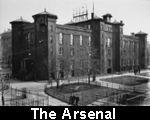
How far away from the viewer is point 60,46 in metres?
43.2

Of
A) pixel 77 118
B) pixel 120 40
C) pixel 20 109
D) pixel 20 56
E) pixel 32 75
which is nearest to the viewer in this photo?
pixel 77 118

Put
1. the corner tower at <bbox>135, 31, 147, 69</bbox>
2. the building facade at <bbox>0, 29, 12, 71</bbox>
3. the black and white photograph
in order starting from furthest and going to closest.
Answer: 1. the corner tower at <bbox>135, 31, 147, 69</bbox>
2. the building facade at <bbox>0, 29, 12, 71</bbox>
3. the black and white photograph

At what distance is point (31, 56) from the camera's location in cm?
4281

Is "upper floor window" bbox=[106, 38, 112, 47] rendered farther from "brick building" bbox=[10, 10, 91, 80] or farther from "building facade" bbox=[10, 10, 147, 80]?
"brick building" bbox=[10, 10, 91, 80]

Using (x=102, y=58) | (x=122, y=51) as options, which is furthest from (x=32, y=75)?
(x=122, y=51)

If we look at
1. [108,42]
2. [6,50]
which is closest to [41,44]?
[108,42]

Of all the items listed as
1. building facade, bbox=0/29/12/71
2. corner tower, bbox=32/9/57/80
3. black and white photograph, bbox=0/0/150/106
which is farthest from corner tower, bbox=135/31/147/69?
building facade, bbox=0/29/12/71

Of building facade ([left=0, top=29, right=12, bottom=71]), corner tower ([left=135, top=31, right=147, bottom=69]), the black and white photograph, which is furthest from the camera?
corner tower ([left=135, top=31, right=147, bottom=69])

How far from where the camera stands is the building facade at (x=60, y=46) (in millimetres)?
39647

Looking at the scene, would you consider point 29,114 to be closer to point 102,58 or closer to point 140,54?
point 102,58

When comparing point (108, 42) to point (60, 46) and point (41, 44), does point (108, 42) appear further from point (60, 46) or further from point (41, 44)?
point (41, 44)

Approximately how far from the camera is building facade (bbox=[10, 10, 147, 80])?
39.6 m

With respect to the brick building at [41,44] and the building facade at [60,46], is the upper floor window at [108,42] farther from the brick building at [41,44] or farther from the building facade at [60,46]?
the brick building at [41,44]

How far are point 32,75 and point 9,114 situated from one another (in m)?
31.9
